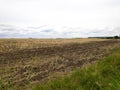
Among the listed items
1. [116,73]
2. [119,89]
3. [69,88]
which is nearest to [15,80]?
[69,88]

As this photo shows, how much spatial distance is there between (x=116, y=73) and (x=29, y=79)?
3473 mm

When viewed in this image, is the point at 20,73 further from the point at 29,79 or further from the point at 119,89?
the point at 119,89

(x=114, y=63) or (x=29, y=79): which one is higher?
(x=114, y=63)

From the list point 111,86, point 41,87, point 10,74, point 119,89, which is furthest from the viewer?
point 10,74

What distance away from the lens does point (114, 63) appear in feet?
30.1

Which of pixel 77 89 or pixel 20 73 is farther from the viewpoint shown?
pixel 20 73

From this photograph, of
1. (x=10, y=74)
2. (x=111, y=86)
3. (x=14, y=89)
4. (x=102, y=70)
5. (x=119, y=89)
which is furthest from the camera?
(x=10, y=74)

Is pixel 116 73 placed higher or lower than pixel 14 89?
higher

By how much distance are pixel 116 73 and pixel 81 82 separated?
1.39m

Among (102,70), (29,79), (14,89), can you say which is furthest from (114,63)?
(14,89)

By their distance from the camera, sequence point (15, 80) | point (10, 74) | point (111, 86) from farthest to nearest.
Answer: point (10, 74) → point (15, 80) → point (111, 86)

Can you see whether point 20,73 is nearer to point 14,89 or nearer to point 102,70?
point 14,89

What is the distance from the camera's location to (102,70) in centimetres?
807

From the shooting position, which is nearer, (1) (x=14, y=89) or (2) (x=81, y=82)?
(2) (x=81, y=82)
